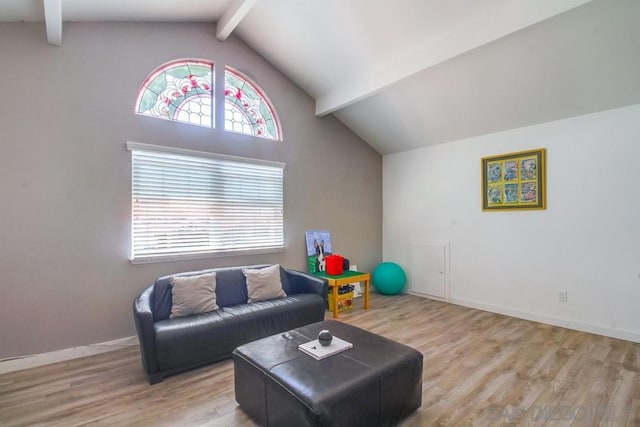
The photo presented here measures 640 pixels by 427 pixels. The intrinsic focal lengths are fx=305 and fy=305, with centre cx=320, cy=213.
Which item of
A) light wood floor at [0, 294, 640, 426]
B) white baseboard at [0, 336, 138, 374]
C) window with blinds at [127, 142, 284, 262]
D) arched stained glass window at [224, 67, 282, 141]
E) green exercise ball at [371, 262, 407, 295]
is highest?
arched stained glass window at [224, 67, 282, 141]

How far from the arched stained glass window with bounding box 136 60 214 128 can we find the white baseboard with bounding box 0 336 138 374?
93.4 inches

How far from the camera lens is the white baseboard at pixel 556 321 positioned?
3.17 m

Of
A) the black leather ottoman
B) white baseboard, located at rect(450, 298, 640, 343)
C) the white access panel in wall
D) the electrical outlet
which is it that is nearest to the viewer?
the black leather ottoman

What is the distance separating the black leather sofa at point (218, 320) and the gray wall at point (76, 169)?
1.69ft

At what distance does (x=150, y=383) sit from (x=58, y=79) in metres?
2.81

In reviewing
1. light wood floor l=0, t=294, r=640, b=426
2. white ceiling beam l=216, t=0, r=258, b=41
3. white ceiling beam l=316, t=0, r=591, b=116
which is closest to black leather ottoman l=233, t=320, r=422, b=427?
light wood floor l=0, t=294, r=640, b=426

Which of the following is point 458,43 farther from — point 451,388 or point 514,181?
point 451,388

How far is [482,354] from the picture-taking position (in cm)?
288

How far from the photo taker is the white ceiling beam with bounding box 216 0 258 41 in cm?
305

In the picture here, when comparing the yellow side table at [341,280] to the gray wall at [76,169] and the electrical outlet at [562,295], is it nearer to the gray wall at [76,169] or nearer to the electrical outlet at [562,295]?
the gray wall at [76,169]

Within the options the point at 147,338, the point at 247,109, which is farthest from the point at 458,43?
the point at 147,338

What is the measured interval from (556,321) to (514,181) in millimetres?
1767

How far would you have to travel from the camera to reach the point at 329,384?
1644mm

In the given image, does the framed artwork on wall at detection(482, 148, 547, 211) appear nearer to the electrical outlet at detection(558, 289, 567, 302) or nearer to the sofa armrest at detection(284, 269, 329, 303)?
A: the electrical outlet at detection(558, 289, 567, 302)
